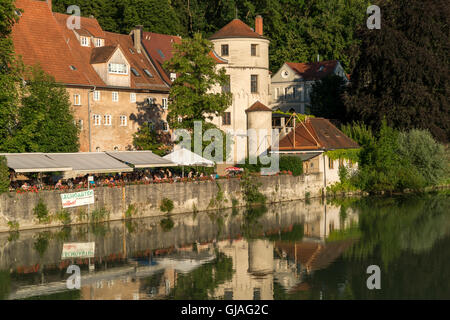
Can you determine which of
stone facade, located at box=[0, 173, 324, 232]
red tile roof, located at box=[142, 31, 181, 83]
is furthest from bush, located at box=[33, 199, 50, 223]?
red tile roof, located at box=[142, 31, 181, 83]

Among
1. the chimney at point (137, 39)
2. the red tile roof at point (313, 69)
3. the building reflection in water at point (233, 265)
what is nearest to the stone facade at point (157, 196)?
the building reflection in water at point (233, 265)

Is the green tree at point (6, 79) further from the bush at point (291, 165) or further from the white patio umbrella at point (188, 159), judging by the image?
the bush at point (291, 165)

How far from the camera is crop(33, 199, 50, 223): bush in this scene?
40094 millimetres

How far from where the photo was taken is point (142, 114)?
6184 centimetres

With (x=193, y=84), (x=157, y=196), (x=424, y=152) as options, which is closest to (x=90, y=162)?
(x=157, y=196)

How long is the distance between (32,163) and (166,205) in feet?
30.9

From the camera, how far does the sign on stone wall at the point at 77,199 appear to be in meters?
41.5

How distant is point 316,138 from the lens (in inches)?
2391

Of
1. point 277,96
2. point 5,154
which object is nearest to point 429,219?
point 5,154

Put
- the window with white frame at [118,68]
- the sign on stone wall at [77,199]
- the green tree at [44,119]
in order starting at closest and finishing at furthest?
1. the sign on stone wall at [77,199]
2. the green tree at [44,119]
3. the window with white frame at [118,68]

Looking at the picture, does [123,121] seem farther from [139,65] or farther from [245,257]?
[245,257]

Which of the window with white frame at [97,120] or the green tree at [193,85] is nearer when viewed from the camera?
the green tree at [193,85]

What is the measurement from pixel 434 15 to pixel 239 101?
19.3 meters

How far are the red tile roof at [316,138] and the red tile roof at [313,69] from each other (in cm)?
3073
